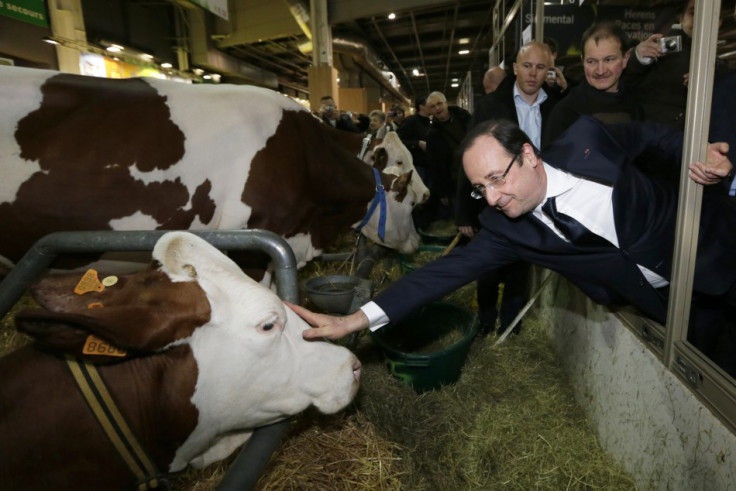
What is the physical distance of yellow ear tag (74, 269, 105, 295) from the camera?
47.3 inches

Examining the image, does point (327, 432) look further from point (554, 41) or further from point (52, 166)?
point (554, 41)

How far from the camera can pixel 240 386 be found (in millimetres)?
1310

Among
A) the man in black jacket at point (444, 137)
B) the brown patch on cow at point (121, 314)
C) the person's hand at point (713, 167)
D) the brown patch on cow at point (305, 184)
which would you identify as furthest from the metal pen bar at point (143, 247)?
the man in black jacket at point (444, 137)

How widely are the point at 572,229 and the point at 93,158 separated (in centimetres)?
236

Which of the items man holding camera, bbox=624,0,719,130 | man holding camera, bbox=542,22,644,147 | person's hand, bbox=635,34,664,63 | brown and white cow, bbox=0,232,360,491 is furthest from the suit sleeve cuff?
person's hand, bbox=635,34,664,63

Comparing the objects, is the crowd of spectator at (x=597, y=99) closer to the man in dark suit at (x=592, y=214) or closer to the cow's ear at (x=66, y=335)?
the man in dark suit at (x=592, y=214)

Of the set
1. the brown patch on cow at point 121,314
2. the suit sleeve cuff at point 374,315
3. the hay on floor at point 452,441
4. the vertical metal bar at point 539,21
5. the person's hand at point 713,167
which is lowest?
the hay on floor at point 452,441

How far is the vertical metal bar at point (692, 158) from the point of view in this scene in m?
1.35

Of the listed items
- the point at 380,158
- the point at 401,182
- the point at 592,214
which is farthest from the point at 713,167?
the point at 380,158

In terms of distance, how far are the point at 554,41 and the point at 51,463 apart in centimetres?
471

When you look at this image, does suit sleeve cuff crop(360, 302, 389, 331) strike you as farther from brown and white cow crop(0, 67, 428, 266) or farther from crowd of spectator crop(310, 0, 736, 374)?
brown and white cow crop(0, 67, 428, 266)

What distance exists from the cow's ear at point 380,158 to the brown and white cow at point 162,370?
3.15m

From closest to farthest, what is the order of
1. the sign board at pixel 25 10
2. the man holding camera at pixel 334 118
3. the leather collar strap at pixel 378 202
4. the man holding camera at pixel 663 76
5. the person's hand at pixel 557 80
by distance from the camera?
the man holding camera at pixel 663 76, the person's hand at pixel 557 80, the leather collar strap at pixel 378 202, the sign board at pixel 25 10, the man holding camera at pixel 334 118

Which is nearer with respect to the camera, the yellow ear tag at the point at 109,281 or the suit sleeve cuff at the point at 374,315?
the yellow ear tag at the point at 109,281
